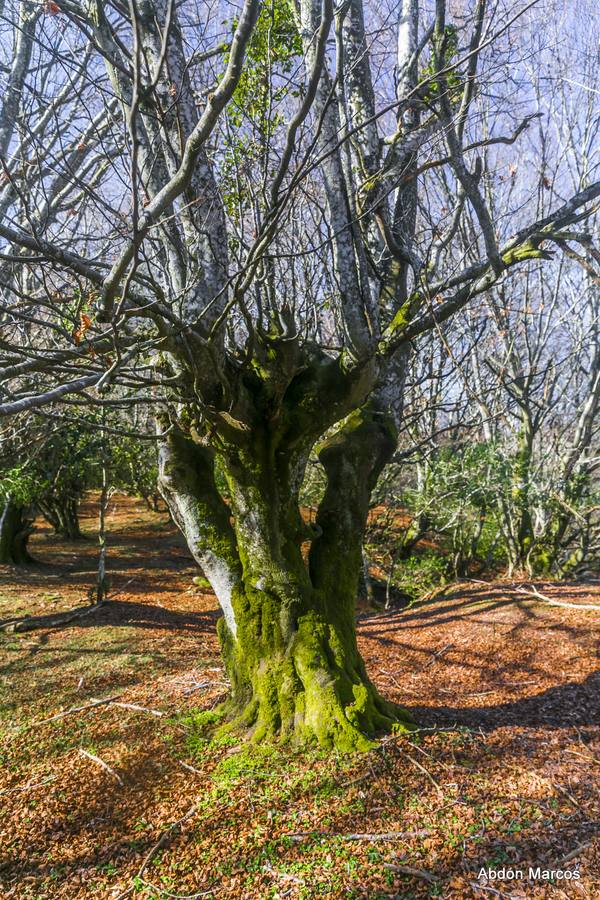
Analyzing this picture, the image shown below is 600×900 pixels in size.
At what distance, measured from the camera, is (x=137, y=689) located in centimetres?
496

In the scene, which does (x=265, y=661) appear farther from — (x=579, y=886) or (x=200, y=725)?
(x=579, y=886)

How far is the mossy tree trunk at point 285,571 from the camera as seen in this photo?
11.8 feet

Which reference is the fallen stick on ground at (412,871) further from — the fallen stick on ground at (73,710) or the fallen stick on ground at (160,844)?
the fallen stick on ground at (73,710)

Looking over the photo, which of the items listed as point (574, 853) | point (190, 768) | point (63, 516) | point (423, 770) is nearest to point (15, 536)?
point (63, 516)

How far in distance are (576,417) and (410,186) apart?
904 centimetres

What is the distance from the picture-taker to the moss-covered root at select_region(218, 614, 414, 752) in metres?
3.45

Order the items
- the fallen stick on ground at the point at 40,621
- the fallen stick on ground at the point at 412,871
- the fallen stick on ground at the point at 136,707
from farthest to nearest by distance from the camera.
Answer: the fallen stick on ground at the point at 40,621 < the fallen stick on ground at the point at 136,707 < the fallen stick on ground at the point at 412,871

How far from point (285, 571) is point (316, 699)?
0.84 meters

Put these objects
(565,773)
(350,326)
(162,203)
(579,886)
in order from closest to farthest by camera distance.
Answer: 1. (162,203)
2. (579,886)
3. (565,773)
4. (350,326)

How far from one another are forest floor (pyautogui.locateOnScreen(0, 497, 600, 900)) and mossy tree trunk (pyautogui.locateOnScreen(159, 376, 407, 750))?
0.27m

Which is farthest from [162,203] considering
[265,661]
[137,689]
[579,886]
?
[137,689]

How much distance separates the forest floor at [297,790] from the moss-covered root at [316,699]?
140 millimetres

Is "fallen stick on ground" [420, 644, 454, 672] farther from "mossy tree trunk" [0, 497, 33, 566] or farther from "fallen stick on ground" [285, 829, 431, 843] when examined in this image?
"mossy tree trunk" [0, 497, 33, 566]

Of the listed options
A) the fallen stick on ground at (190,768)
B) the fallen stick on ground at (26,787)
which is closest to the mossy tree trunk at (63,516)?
the fallen stick on ground at (26,787)
